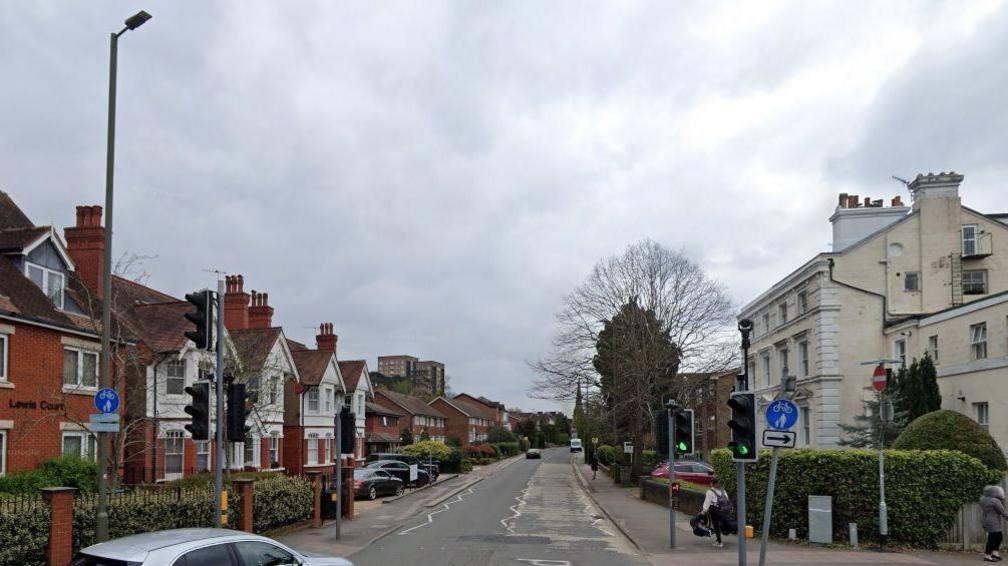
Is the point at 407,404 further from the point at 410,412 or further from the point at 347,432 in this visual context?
the point at 347,432

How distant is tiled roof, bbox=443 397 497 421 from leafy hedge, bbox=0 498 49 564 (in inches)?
3554

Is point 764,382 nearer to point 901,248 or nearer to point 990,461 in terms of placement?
point 901,248

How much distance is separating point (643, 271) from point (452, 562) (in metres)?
27.6

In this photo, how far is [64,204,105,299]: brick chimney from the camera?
28312mm

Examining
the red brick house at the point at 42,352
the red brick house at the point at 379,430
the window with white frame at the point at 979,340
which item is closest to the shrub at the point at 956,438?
the window with white frame at the point at 979,340

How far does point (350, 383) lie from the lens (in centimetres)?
5091

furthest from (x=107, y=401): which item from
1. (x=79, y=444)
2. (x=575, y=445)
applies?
(x=575, y=445)

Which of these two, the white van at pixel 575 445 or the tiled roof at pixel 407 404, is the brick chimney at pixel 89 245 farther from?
the white van at pixel 575 445

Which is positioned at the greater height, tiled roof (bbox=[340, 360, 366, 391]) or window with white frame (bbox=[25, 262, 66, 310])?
window with white frame (bbox=[25, 262, 66, 310])

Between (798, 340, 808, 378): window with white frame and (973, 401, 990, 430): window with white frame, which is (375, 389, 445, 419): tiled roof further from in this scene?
(973, 401, 990, 430): window with white frame

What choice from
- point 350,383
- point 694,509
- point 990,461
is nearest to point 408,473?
point 350,383

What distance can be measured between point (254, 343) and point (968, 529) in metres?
27.2

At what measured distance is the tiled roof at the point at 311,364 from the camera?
43.8 metres

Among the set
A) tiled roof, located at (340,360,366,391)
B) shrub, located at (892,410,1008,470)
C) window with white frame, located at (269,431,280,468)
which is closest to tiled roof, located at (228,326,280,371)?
window with white frame, located at (269,431,280,468)
